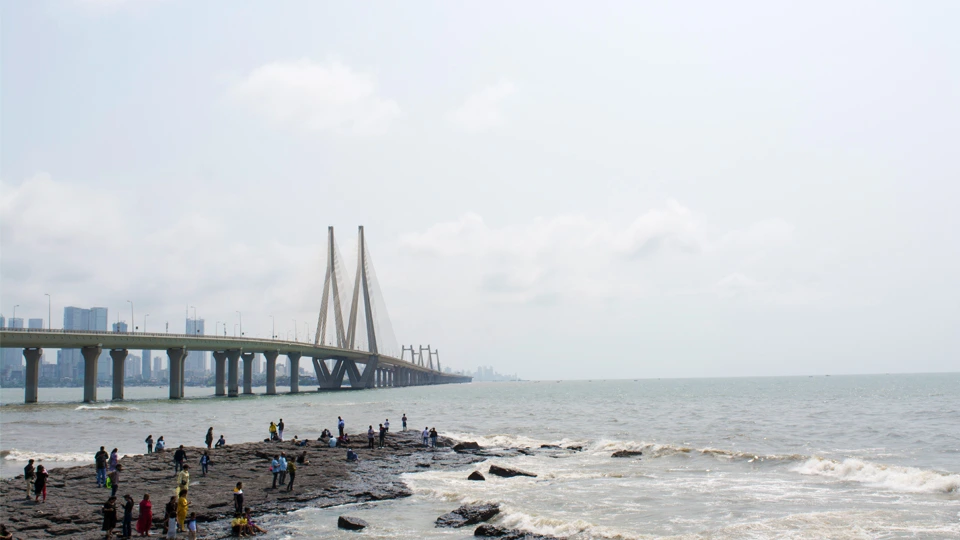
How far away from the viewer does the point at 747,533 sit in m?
22.9

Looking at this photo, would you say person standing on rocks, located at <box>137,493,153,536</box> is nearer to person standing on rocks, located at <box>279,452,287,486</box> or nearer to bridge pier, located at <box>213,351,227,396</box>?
person standing on rocks, located at <box>279,452,287,486</box>

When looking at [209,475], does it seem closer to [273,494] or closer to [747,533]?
[273,494]

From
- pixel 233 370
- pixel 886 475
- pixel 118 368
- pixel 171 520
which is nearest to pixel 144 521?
pixel 171 520

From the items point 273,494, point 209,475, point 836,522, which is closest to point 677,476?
point 836,522

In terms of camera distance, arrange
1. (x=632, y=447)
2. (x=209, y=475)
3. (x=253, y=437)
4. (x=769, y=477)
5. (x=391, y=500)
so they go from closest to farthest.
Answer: (x=391, y=500), (x=209, y=475), (x=769, y=477), (x=632, y=447), (x=253, y=437)

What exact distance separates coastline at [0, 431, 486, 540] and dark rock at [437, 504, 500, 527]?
4849 mm

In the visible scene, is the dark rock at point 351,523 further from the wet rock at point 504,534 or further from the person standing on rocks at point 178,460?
the person standing on rocks at point 178,460

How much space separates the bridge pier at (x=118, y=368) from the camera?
100 meters

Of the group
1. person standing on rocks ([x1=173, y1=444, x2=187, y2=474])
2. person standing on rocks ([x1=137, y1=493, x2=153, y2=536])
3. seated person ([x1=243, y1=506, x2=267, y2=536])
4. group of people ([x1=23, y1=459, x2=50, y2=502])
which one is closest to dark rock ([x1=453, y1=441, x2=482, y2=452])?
person standing on rocks ([x1=173, y1=444, x2=187, y2=474])

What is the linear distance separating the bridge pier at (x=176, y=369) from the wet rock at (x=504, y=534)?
96.0 meters

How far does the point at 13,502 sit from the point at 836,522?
1109 inches

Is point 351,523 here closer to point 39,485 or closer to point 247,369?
point 39,485

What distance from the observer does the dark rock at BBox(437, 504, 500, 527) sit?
2402 cm

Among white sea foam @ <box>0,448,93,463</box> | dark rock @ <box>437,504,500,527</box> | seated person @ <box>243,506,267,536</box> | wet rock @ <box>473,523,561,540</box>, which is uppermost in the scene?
white sea foam @ <box>0,448,93,463</box>
